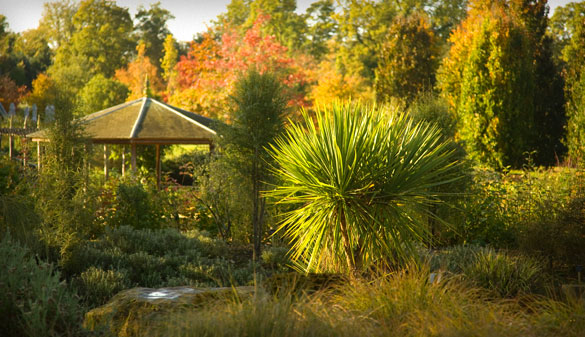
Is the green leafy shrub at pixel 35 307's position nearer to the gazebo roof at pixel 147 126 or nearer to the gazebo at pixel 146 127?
the gazebo roof at pixel 147 126

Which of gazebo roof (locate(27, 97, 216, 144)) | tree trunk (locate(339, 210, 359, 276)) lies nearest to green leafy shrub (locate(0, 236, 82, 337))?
tree trunk (locate(339, 210, 359, 276))

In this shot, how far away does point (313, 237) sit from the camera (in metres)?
5.45

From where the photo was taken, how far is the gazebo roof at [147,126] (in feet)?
41.0

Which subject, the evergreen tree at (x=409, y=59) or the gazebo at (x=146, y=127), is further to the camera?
the evergreen tree at (x=409, y=59)

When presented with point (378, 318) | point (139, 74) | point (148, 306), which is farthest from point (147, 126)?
point (139, 74)

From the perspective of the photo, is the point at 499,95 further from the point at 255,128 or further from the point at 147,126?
the point at 147,126

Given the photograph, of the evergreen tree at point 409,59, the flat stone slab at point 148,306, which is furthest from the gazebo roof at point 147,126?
the flat stone slab at point 148,306

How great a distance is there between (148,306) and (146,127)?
349 inches

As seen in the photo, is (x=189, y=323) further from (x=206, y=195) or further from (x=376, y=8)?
(x=376, y=8)

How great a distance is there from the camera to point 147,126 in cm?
1274

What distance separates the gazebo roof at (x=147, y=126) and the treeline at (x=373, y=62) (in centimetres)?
122

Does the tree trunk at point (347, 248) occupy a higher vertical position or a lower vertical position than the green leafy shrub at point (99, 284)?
higher

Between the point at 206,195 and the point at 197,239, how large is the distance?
1199 mm

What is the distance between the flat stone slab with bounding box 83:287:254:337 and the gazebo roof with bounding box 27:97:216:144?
7611mm
